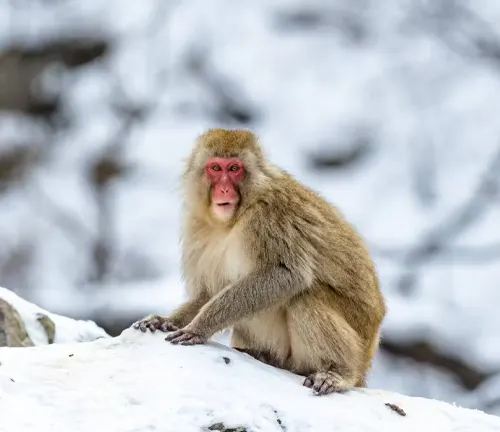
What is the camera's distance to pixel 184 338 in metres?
5.11

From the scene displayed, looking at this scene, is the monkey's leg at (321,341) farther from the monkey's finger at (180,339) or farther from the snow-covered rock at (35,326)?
the snow-covered rock at (35,326)

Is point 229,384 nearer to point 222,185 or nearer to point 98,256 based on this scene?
point 222,185

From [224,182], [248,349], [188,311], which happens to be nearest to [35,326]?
[188,311]

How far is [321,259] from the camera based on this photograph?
18.1 ft

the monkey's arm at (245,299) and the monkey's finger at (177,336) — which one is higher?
the monkey's arm at (245,299)

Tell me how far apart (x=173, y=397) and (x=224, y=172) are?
144 centimetres

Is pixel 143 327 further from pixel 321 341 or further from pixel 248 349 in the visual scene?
pixel 321 341

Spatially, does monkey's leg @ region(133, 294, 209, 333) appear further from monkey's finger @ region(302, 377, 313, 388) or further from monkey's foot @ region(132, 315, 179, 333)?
monkey's finger @ region(302, 377, 313, 388)

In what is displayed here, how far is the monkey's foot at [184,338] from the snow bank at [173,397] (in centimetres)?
4

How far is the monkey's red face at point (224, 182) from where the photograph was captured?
5410mm

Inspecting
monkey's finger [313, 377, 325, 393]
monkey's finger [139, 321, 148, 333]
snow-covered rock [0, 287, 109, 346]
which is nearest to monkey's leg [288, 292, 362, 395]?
monkey's finger [313, 377, 325, 393]

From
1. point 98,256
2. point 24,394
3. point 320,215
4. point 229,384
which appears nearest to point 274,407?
point 229,384

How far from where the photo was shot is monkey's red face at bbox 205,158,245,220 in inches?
213

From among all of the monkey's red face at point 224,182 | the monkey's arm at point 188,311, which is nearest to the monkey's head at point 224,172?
the monkey's red face at point 224,182
